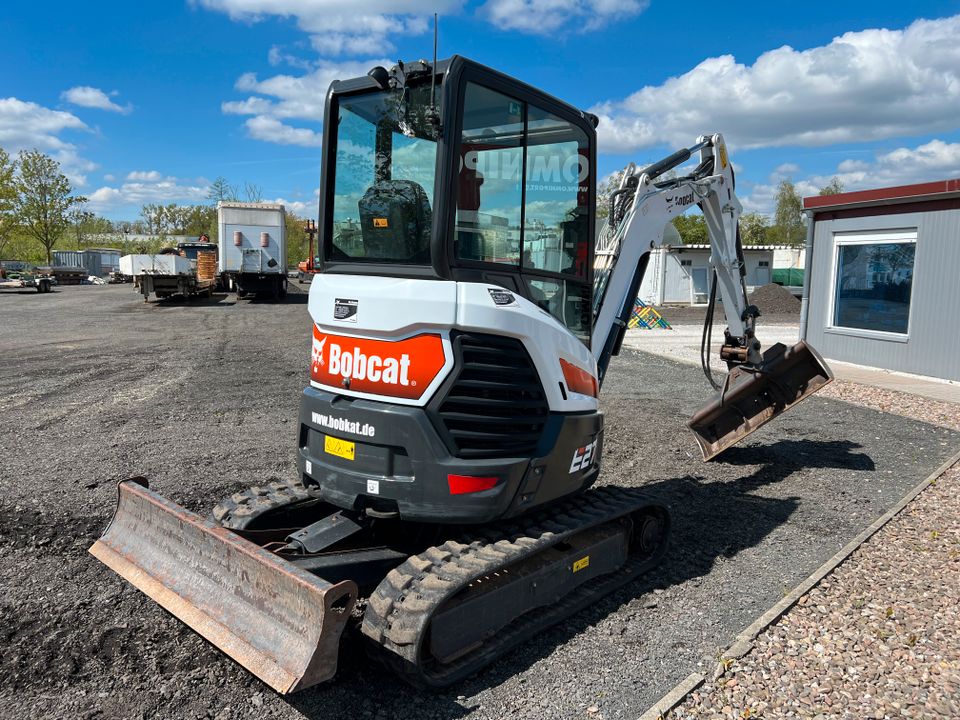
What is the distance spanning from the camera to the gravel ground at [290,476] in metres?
3.41

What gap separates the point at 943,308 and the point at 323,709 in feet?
41.5

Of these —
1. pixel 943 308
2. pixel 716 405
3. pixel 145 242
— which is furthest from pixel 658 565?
pixel 145 242

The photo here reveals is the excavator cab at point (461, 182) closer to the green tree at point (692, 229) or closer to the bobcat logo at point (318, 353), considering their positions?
the bobcat logo at point (318, 353)

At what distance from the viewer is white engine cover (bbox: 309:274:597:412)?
360 cm

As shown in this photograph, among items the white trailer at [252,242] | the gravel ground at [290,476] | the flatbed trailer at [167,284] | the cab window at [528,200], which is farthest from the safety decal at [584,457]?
the flatbed trailer at [167,284]

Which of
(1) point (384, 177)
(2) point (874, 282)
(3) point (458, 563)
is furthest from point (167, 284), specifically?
(3) point (458, 563)

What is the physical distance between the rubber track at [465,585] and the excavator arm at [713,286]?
119 cm

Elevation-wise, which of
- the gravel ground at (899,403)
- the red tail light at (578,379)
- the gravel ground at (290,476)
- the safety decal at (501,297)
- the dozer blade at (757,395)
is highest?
the safety decal at (501,297)

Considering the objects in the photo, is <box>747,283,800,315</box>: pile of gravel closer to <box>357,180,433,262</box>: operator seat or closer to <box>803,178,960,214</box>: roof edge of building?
<box>803,178,960,214</box>: roof edge of building

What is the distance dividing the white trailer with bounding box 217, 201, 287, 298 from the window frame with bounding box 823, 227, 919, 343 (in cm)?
1899

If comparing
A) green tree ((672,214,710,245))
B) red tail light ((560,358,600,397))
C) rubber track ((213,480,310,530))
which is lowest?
rubber track ((213,480,310,530))

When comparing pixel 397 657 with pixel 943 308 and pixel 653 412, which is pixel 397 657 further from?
pixel 943 308

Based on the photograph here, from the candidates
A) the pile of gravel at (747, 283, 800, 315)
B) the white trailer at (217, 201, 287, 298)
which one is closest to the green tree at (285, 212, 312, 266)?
the white trailer at (217, 201, 287, 298)

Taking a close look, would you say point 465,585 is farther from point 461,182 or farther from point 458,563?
point 461,182
